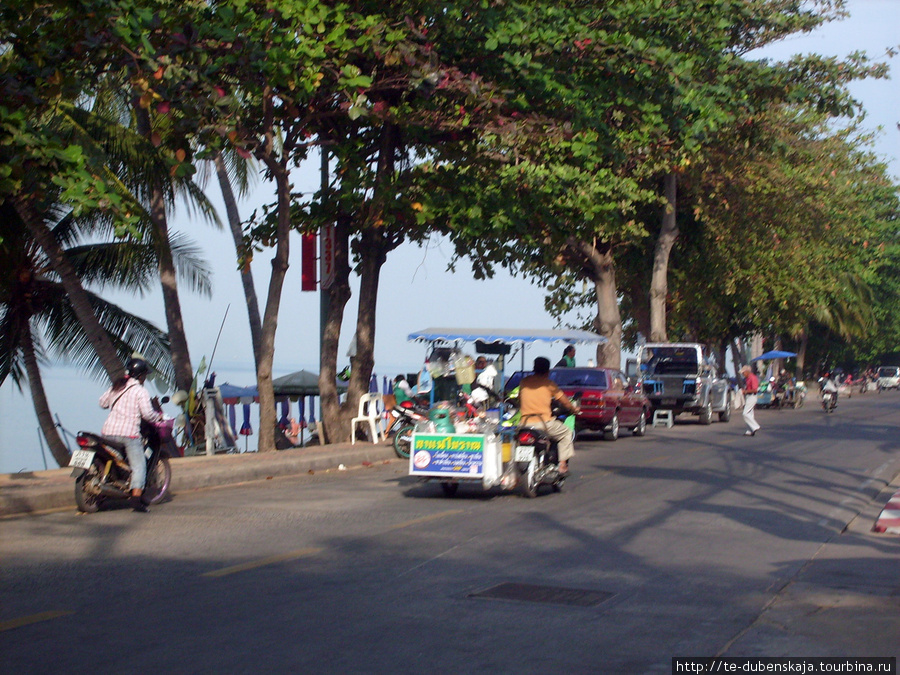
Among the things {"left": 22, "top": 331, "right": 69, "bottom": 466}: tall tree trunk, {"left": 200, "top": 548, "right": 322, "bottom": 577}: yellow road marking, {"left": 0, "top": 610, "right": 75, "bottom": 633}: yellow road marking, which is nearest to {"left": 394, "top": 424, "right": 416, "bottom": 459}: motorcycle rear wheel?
{"left": 22, "top": 331, "right": 69, "bottom": 466}: tall tree trunk

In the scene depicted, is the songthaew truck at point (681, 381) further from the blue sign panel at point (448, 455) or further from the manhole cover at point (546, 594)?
the manhole cover at point (546, 594)

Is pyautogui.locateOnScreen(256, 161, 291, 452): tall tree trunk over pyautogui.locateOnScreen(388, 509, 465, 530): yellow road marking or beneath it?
over

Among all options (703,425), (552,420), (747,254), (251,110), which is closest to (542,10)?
(251,110)

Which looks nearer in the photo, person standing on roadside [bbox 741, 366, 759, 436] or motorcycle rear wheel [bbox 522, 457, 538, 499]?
motorcycle rear wheel [bbox 522, 457, 538, 499]

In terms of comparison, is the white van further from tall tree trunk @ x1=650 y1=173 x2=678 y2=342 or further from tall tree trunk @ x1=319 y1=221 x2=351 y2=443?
tall tree trunk @ x1=319 y1=221 x2=351 y2=443

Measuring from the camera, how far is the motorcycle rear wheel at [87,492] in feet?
37.8

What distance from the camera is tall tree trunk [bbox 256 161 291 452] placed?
1814 centimetres

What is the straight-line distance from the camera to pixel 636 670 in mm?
5574

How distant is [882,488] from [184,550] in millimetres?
10140

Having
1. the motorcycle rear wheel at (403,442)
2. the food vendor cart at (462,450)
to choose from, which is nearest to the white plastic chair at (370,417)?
the motorcycle rear wheel at (403,442)

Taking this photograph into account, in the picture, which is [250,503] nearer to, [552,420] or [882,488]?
[552,420]

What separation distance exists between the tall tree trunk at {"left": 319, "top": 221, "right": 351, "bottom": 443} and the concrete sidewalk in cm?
59

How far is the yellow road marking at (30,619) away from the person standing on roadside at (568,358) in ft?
67.4

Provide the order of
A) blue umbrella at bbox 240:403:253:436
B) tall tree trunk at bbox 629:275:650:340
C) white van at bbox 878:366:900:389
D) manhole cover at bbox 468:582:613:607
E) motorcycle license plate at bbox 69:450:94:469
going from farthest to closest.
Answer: white van at bbox 878:366:900:389 → tall tree trunk at bbox 629:275:650:340 → blue umbrella at bbox 240:403:253:436 → motorcycle license plate at bbox 69:450:94:469 → manhole cover at bbox 468:582:613:607
